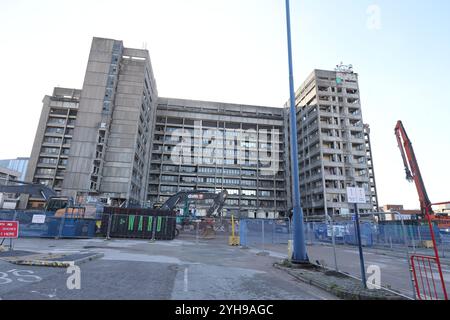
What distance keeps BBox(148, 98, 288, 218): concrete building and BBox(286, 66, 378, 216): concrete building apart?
394 inches

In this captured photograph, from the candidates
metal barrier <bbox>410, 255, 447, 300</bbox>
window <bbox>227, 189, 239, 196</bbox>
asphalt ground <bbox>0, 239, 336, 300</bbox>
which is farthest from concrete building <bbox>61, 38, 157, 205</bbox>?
metal barrier <bbox>410, 255, 447, 300</bbox>

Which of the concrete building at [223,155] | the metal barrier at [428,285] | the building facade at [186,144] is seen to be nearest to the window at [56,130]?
the building facade at [186,144]

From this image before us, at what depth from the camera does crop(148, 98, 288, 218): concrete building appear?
6638 centimetres

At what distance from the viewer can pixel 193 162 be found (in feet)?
223

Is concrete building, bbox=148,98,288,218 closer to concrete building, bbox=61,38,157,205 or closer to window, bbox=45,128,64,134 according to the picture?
concrete building, bbox=61,38,157,205

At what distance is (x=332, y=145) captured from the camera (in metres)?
58.0

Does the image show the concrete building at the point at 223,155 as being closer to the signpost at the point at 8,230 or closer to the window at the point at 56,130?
the window at the point at 56,130

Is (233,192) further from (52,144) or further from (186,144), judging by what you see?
(52,144)

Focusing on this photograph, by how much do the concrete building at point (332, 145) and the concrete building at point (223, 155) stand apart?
10.0 metres

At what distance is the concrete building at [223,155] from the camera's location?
66.4 m

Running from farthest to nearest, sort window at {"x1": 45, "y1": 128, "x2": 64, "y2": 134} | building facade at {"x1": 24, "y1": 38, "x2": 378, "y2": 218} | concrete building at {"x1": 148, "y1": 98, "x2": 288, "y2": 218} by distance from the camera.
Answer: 1. concrete building at {"x1": 148, "y1": 98, "x2": 288, "y2": 218}
2. window at {"x1": 45, "y1": 128, "x2": 64, "y2": 134}
3. building facade at {"x1": 24, "y1": 38, "x2": 378, "y2": 218}

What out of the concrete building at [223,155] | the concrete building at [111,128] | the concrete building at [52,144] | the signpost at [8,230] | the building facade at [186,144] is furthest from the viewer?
the concrete building at [223,155]
